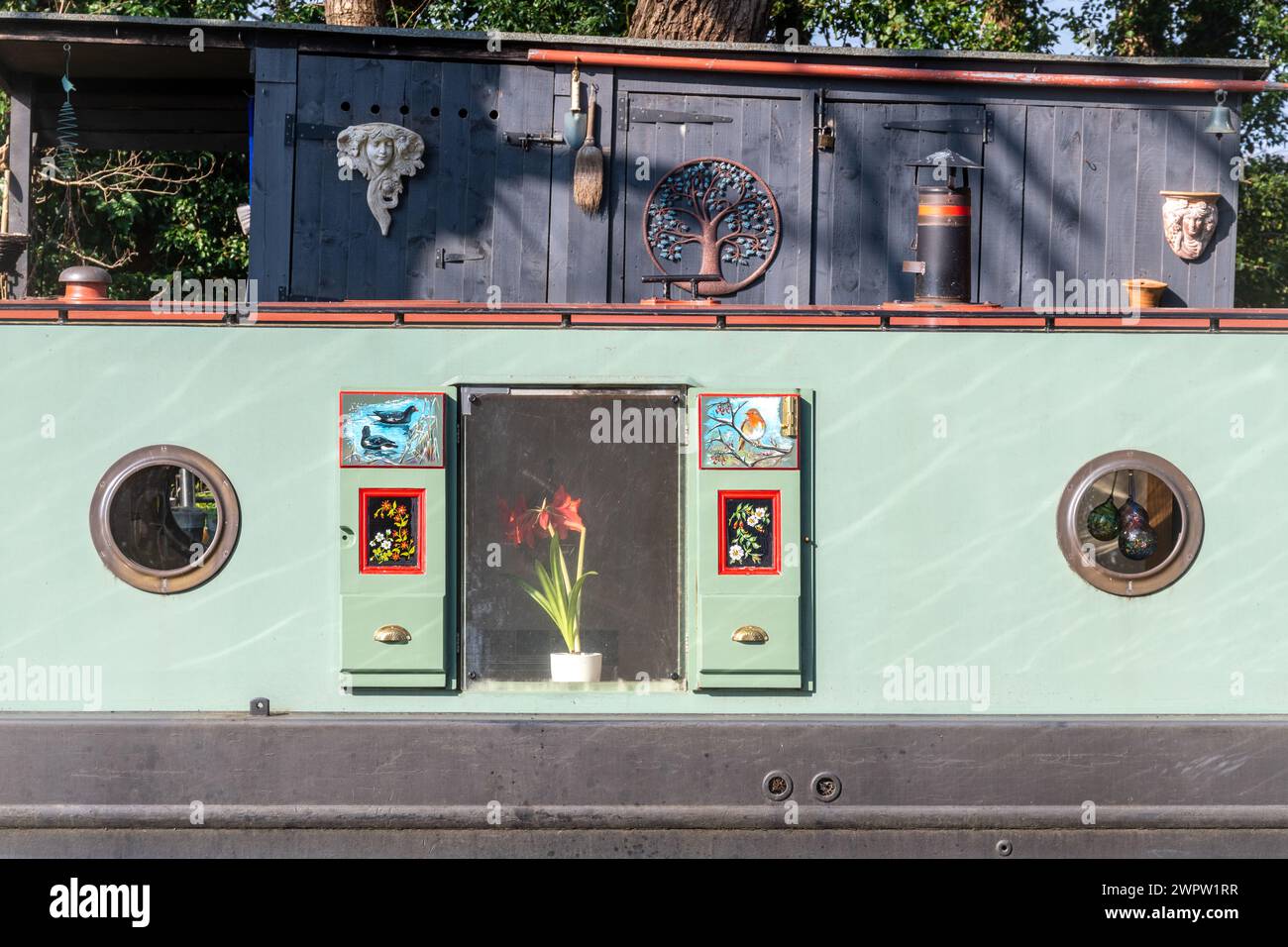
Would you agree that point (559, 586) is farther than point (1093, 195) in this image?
No

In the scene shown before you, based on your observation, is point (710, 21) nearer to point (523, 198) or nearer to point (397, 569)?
point (523, 198)

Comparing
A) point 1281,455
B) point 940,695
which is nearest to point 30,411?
point 940,695

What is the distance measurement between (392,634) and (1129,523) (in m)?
2.65

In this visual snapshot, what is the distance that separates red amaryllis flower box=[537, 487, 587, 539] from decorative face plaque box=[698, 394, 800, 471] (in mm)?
473

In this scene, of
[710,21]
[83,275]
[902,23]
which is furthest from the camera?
[902,23]

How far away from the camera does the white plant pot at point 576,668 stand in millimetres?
5402

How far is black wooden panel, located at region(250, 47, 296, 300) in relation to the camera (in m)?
7.23

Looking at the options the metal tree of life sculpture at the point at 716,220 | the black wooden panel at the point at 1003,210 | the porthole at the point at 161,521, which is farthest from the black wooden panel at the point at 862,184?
the porthole at the point at 161,521

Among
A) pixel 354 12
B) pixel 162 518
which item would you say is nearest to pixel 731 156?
pixel 162 518

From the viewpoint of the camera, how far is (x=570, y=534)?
212 inches

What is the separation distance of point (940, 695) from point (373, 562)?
2.05 meters

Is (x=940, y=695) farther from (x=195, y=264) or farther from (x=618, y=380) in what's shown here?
(x=195, y=264)

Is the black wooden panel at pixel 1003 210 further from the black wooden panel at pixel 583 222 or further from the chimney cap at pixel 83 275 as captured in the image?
the chimney cap at pixel 83 275
